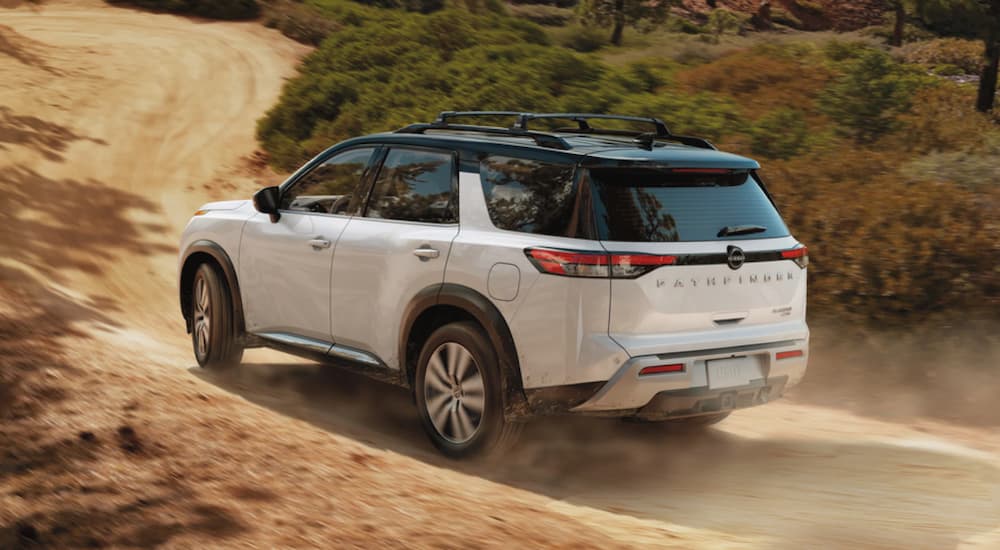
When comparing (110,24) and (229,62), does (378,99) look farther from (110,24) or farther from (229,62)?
(110,24)

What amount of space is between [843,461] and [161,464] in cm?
379

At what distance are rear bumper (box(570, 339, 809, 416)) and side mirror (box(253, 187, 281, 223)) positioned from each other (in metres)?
2.66

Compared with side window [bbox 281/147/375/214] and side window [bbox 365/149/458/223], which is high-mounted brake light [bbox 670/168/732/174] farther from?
side window [bbox 281/147/375/214]

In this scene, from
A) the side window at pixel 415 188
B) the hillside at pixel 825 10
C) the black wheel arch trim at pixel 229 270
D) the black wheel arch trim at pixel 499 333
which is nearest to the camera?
the black wheel arch trim at pixel 499 333

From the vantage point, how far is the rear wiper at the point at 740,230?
5.93 meters

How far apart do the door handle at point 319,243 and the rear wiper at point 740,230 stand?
230cm

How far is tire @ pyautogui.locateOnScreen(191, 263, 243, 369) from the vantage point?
7.76 metres

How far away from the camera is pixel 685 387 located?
569 centimetres

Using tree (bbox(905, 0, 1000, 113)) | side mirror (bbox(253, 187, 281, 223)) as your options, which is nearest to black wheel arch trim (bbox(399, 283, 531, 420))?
side mirror (bbox(253, 187, 281, 223))

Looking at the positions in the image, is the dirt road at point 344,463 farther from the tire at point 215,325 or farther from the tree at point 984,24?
the tree at point 984,24

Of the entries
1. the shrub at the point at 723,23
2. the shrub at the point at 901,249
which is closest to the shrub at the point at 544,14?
the shrub at the point at 723,23

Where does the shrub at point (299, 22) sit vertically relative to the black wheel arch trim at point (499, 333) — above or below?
above

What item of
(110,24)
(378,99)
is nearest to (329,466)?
(378,99)

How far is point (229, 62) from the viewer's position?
68.3ft
